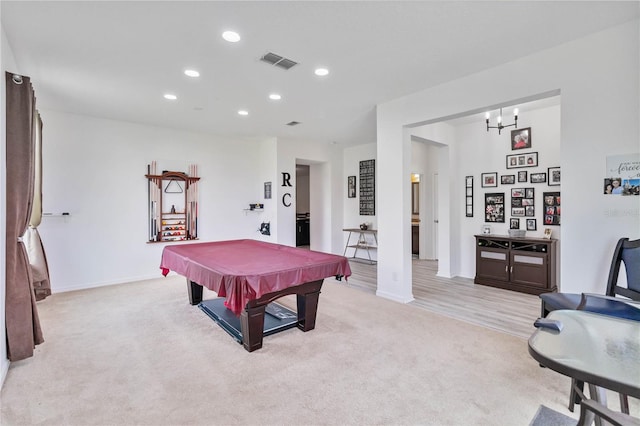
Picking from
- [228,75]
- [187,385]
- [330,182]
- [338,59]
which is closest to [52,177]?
[228,75]

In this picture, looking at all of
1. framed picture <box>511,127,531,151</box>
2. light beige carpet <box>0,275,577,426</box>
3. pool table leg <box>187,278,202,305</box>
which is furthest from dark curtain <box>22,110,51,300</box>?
framed picture <box>511,127,531,151</box>

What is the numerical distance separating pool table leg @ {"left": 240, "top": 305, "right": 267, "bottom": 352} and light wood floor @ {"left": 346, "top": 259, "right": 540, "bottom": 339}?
214cm

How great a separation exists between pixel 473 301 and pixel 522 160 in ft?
7.73

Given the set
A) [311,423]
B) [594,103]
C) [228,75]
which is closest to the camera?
[311,423]

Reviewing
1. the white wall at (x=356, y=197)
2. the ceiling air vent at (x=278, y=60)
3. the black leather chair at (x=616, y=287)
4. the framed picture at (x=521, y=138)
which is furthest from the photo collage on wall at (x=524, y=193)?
the ceiling air vent at (x=278, y=60)

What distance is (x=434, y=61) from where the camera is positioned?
3.02 meters

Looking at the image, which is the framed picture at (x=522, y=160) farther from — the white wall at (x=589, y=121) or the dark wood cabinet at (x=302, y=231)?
the dark wood cabinet at (x=302, y=231)

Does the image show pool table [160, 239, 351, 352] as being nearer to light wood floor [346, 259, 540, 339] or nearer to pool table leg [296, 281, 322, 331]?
pool table leg [296, 281, 322, 331]

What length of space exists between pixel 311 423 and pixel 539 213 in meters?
4.52

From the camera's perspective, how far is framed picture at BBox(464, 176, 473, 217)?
17.6ft

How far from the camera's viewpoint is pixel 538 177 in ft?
15.2

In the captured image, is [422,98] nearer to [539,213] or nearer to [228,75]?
[228,75]

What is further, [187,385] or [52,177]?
[52,177]

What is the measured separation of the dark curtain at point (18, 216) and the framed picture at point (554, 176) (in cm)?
604
